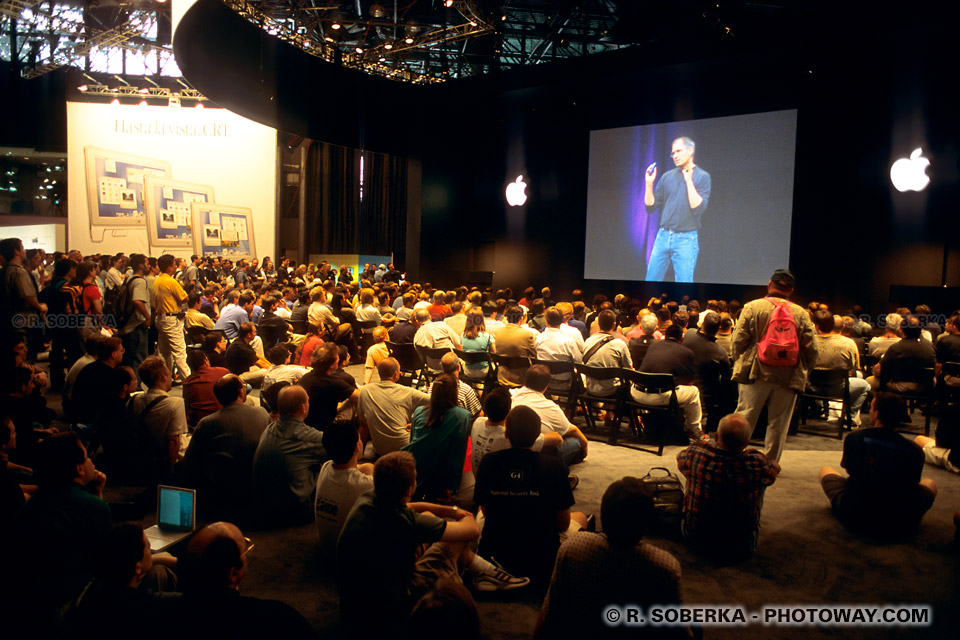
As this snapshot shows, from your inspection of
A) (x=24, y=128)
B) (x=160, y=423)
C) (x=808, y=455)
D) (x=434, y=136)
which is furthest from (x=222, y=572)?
(x=24, y=128)

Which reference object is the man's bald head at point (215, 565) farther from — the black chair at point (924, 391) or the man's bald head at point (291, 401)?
the black chair at point (924, 391)

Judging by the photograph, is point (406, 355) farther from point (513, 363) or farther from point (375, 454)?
point (375, 454)

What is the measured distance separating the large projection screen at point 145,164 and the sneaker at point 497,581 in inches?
678

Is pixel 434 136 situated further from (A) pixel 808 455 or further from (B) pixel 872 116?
(A) pixel 808 455

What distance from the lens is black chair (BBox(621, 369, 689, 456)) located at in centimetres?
541

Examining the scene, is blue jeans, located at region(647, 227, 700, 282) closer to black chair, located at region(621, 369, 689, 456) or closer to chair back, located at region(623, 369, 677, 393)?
black chair, located at region(621, 369, 689, 456)

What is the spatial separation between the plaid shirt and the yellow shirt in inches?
234

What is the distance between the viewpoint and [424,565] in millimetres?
2574

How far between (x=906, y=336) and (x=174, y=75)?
20.7m

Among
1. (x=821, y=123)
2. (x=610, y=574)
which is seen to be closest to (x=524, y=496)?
(x=610, y=574)

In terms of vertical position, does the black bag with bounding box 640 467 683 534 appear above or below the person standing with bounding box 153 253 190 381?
below

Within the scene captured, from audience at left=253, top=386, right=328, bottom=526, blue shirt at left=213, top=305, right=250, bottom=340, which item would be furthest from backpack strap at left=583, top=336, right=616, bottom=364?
blue shirt at left=213, top=305, right=250, bottom=340

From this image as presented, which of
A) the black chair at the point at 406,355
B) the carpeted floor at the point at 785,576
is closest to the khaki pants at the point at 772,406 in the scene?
the carpeted floor at the point at 785,576

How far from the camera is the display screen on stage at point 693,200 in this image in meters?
11.5
